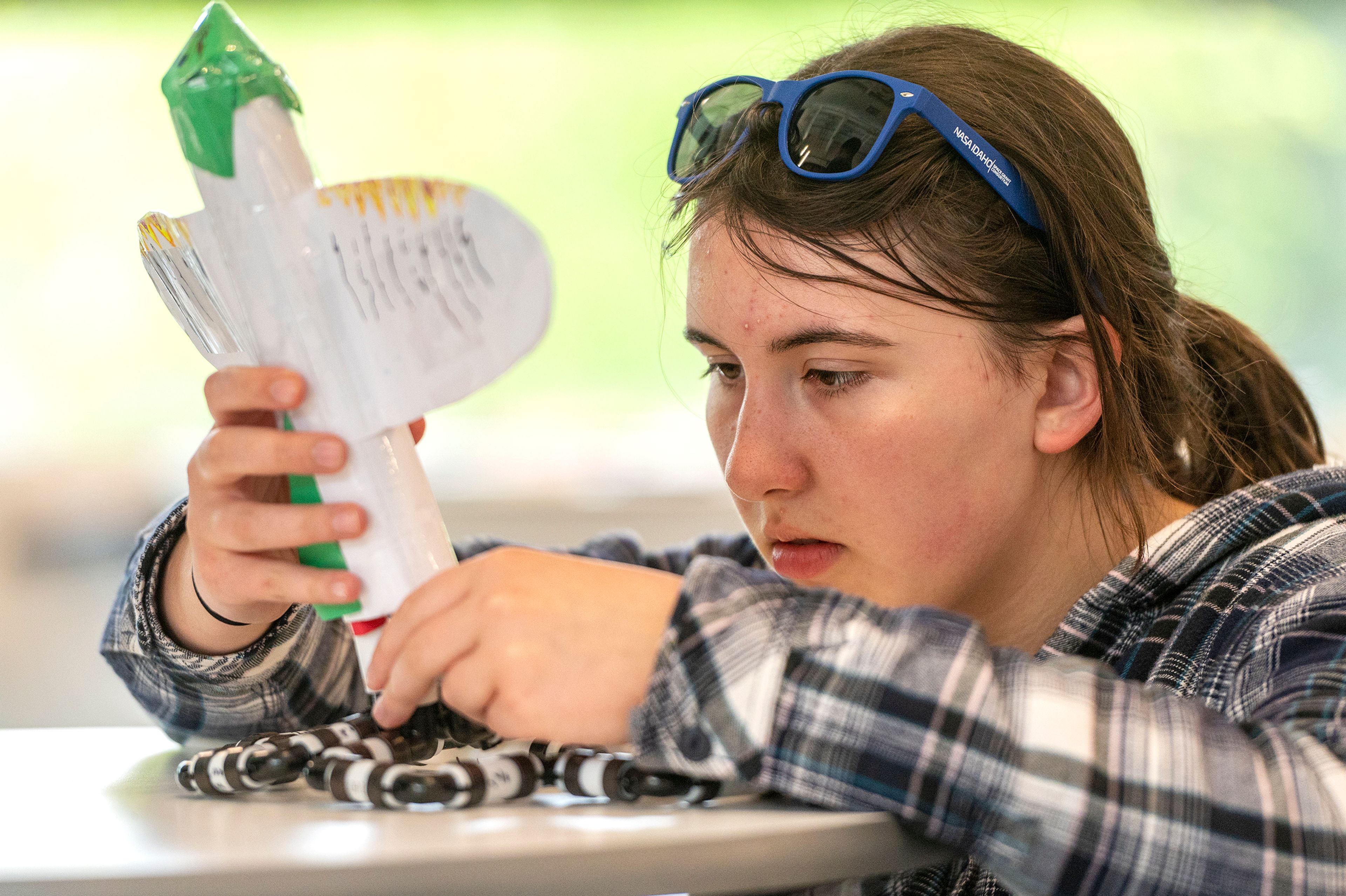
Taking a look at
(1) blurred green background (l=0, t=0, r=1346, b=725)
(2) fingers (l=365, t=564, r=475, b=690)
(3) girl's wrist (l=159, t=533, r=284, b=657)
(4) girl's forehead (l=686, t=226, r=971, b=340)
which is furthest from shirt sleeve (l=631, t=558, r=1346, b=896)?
(1) blurred green background (l=0, t=0, r=1346, b=725)

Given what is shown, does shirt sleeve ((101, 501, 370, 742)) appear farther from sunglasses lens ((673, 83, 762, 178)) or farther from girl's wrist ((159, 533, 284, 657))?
sunglasses lens ((673, 83, 762, 178))

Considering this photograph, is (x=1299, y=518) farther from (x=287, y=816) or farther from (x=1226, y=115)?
(x=1226, y=115)

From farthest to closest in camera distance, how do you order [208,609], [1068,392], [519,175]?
[519,175] → [1068,392] → [208,609]

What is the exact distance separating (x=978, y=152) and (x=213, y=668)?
681 millimetres

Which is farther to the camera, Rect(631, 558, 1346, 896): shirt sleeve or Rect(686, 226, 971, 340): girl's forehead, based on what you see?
Rect(686, 226, 971, 340): girl's forehead

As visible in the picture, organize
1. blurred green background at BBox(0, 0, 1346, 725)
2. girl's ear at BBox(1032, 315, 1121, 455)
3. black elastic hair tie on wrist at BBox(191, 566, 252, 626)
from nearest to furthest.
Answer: black elastic hair tie on wrist at BBox(191, 566, 252, 626)
girl's ear at BBox(1032, 315, 1121, 455)
blurred green background at BBox(0, 0, 1346, 725)

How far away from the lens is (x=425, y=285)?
0.54 m

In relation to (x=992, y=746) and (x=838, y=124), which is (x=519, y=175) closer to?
(x=838, y=124)

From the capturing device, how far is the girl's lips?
86 cm

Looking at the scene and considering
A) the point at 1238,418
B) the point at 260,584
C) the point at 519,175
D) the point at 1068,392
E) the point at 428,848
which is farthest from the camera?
the point at 519,175

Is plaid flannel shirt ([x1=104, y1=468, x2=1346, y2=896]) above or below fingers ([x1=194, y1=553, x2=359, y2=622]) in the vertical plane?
below

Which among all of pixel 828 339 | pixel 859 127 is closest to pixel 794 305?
pixel 828 339

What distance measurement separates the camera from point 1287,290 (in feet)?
9.75

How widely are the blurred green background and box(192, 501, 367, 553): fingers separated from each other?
2.30 m
